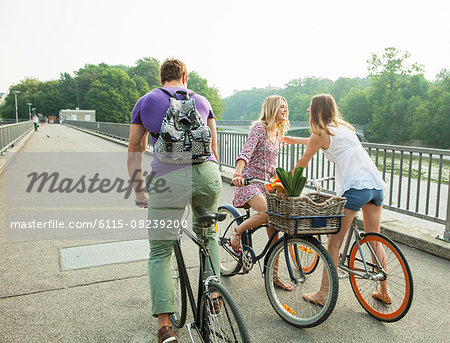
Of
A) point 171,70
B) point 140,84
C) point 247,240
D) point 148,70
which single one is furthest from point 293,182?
point 148,70

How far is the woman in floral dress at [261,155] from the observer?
12.4 ft

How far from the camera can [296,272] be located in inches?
134

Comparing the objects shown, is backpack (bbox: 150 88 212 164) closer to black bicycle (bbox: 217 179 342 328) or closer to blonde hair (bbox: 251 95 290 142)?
black bicycle (bbox: 217 179 342 328)

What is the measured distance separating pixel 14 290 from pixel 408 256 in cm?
412

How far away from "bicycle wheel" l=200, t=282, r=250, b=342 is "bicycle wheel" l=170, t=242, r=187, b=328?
1.33 feet

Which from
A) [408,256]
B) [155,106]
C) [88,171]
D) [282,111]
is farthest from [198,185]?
[88,171]

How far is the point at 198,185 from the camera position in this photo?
9.02 ft

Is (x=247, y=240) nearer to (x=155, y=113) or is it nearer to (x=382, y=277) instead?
(x=382, y=277)

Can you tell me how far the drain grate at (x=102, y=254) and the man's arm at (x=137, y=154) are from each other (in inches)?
77.1

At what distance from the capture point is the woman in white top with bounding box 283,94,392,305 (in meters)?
3.35

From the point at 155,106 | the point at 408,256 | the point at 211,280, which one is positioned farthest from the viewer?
the point at 408,256

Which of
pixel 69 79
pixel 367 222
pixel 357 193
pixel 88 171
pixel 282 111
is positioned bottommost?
pixel 88 171

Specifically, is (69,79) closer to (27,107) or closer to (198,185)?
(27,107)

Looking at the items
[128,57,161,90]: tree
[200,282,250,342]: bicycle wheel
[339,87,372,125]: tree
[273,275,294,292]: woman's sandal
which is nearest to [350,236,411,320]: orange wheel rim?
[273,275,294,292]: woman's sandal
